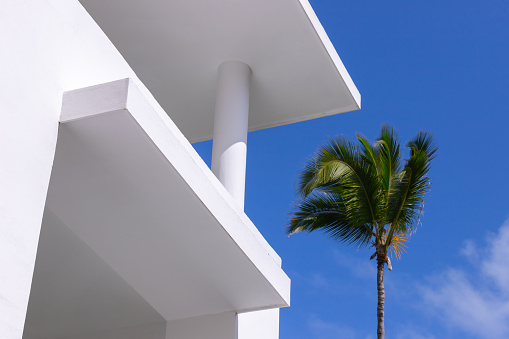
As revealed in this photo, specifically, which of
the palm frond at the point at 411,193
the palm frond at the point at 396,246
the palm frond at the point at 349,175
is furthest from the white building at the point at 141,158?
the palm frond at the point at 396,246

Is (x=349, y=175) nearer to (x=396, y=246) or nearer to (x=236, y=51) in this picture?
(x=396, y=246)

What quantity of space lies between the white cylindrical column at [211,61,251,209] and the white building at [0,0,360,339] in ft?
0.06

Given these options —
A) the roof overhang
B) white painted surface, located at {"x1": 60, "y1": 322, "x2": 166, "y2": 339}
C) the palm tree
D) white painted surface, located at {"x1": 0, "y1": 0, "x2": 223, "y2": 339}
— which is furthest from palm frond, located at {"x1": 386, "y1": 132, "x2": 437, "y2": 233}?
white painted surface, located at {"x1": 0, "y1": 0, "x2": 223, "y2": 339}

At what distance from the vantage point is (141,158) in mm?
5570

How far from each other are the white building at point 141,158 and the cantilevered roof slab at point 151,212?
1 centimetres

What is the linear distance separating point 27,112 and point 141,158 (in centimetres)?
98

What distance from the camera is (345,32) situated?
44656mm

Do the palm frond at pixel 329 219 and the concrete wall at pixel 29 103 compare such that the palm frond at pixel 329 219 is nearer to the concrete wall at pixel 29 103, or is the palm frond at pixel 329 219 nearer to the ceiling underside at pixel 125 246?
the ceiling underside at pixel 125 246

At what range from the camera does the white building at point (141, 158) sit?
→ 15.8 feet

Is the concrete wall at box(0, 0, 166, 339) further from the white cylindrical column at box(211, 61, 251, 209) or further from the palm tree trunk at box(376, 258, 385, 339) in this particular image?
the palm tree trunk at box(376, 258, 385, 339)

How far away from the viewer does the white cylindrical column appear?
29.8 feet

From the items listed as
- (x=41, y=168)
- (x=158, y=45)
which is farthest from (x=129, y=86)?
(x=158, y=45)

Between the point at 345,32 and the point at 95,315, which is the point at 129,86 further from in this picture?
the point at 345,32

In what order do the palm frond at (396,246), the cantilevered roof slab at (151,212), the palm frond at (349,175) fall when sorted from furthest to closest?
the palm frond at (396,246), the palm frond at (349,175), the cantilevered roof slab at (151,212)
